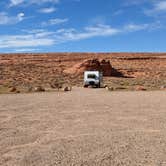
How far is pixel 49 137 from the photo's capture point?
12.4 m

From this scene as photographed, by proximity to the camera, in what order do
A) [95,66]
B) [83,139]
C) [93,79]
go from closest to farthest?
[83,139], [93,79], [95,66]

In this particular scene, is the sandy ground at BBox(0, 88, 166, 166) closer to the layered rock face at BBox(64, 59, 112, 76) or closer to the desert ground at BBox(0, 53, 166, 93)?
the desert ground at BBox(0, 53, 166, 93)

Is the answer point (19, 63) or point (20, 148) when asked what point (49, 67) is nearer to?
point (19, 63)

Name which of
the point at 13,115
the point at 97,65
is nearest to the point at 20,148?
the point at 13,115

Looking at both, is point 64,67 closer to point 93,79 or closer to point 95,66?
point 95,66

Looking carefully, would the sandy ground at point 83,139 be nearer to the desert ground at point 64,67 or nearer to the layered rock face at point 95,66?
the desert ground at point 64,67

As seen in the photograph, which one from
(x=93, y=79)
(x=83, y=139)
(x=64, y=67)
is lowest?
(x=64, y=67)

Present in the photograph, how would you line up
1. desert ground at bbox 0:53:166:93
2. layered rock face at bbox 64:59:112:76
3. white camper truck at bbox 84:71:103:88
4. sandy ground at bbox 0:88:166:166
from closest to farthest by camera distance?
sandy ground at bbox 0:88:166:166 → white camper truck at bbox 84:71:103:88 → desert ground at bbox 0:53:166:93 → layered rock face at bbox 64:59:112:76

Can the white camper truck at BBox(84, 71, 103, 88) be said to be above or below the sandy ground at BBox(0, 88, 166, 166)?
below

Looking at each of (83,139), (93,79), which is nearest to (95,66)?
(93,79)

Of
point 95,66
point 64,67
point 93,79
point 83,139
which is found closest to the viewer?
point 83,139

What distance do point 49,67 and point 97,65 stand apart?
57.8 feet

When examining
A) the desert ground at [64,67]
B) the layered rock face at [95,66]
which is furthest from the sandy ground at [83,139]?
the layered rock face at [95,66]

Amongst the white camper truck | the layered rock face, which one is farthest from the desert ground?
the white camper truck
